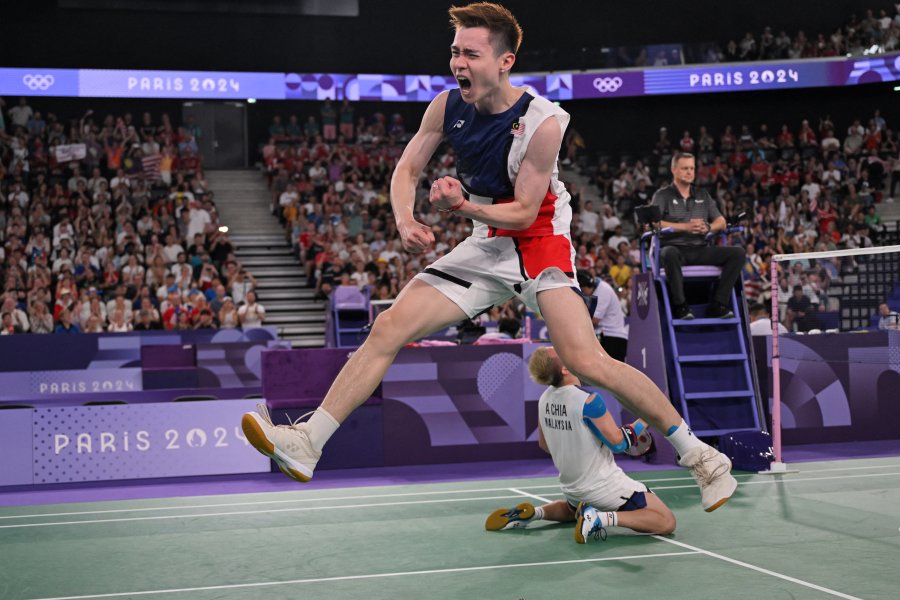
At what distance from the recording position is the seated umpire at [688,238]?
1031 centimetres

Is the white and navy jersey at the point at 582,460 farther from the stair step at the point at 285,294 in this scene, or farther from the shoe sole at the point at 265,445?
the stair step at the point at 285,294

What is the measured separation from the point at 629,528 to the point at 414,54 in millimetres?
24478

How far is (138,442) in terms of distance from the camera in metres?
10.4

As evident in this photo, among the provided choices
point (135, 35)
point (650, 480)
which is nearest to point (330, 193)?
point (135, 35)

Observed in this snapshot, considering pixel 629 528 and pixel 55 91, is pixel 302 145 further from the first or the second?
pixel 629 528

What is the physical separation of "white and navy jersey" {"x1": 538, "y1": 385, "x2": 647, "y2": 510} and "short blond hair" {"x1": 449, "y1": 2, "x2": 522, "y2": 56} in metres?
2.55

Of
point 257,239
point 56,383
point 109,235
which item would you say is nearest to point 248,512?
point 56,383

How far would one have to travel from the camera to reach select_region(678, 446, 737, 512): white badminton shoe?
508 centimetres

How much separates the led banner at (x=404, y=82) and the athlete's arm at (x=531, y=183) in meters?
19.7

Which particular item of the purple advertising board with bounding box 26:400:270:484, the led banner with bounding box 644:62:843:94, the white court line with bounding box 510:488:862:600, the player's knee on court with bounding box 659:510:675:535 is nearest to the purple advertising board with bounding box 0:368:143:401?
the purple advertising board with bounding box 26:400:270:484

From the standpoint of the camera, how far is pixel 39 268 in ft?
60.0

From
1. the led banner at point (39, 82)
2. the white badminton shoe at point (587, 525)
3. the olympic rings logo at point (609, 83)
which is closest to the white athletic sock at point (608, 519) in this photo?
the white badminton shoe at point (587, 525)

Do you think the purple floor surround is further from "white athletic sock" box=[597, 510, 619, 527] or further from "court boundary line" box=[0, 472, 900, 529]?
"white athletic sock" box=[597, 510, 619, 527]

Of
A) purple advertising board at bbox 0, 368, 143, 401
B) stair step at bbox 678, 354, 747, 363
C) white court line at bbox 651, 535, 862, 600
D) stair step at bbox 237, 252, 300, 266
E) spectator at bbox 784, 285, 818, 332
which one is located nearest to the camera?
white court line at bbox 651, 535, 862, 600
